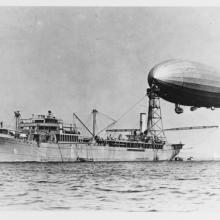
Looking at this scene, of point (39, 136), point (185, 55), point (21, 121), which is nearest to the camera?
point (185, 55)

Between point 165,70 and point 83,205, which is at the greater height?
point 165,70

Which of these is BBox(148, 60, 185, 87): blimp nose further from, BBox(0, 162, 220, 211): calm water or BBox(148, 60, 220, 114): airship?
BBox(0, 162, 220, 211): calm water

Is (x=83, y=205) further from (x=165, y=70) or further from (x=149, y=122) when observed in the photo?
(x=149, y=122)

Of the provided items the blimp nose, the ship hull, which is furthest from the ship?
the blimp nose

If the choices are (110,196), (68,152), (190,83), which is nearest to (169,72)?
(190,83)

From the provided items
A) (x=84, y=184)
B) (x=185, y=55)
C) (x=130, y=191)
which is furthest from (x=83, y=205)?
(x=185, y=55)

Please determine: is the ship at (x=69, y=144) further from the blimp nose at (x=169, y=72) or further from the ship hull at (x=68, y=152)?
the blimp nose at (x=169, y=72)

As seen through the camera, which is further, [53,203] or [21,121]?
[21,121]
